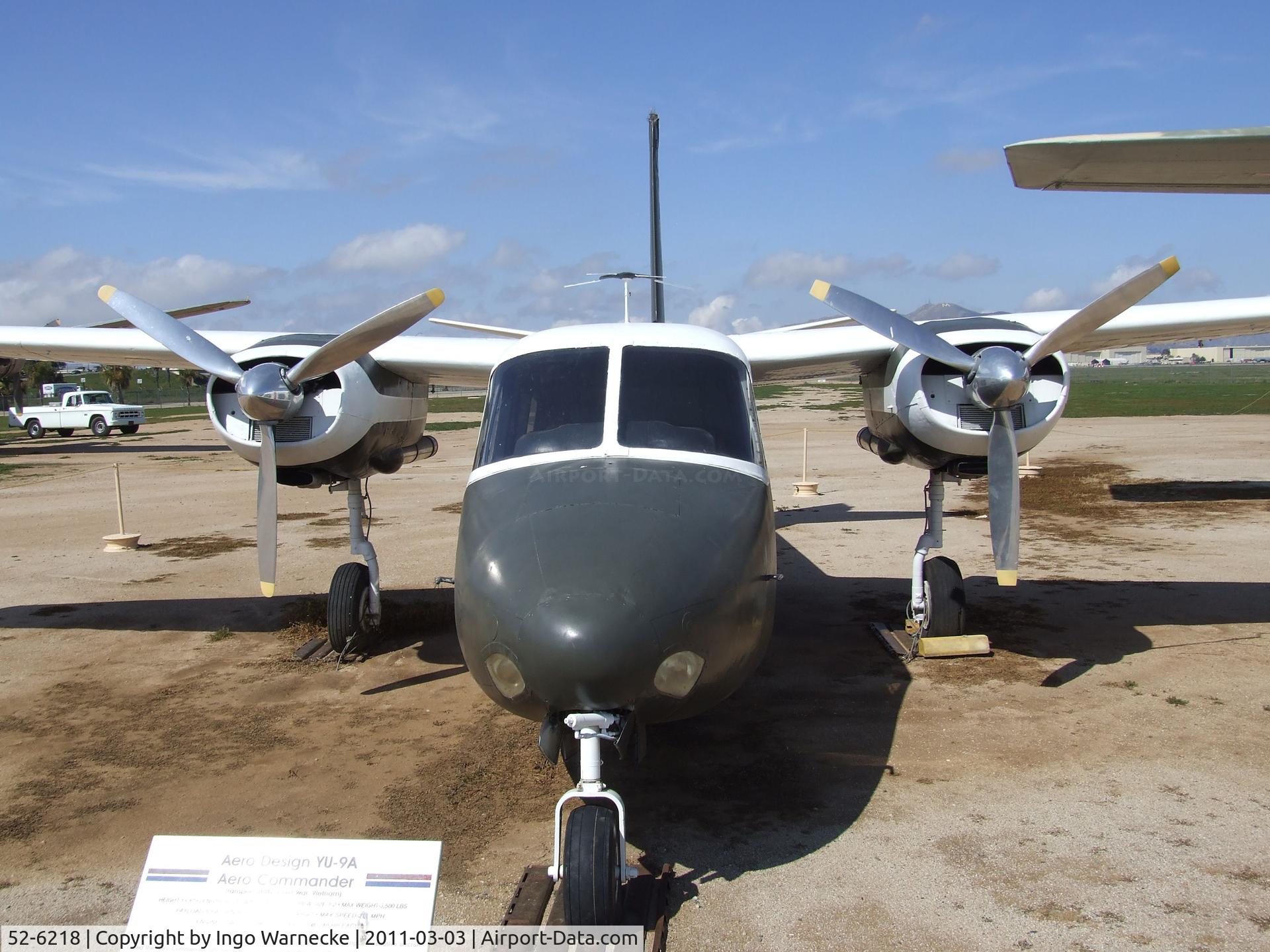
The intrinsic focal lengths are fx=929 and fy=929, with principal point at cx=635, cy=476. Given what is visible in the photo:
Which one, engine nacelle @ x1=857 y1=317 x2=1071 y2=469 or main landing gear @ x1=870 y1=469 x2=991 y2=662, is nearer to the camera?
engine nacelle @ x1=857 y1=317 x2=1071 y2=469

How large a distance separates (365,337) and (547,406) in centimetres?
240

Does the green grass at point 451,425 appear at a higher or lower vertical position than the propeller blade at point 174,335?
lower

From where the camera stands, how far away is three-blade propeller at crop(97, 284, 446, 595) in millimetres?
7289

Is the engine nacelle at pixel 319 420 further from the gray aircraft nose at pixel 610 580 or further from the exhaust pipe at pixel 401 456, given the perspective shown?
the gray aircraft nose at pixel 610 580

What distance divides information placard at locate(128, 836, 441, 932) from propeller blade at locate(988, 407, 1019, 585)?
5.29 meters

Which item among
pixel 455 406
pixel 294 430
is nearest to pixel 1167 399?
pixel 455 406

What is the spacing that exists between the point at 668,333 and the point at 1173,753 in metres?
4.40

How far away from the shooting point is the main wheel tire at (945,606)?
8.77 metres

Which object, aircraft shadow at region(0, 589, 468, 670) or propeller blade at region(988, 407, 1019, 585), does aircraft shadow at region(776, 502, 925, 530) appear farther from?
propeller blade at region(988, 407, 1019, 585)

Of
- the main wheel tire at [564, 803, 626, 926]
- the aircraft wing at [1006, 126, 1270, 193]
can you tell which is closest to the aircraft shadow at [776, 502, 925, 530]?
the aircraft wing at [1006, 126, 1270, 193]

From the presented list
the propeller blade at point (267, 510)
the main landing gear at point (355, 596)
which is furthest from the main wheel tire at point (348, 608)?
the propeller blade at point (267, 510)

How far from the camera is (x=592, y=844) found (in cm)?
409

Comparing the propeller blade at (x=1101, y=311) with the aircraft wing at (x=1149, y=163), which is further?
the propeller blade at (x=1101, y=311)

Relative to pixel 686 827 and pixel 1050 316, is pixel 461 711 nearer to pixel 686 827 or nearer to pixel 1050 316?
pixel 686 827
